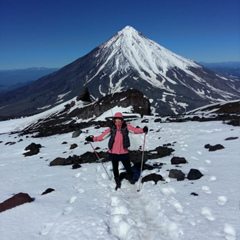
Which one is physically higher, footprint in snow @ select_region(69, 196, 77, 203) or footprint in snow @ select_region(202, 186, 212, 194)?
footprint in snow @ select_region(69, 196, 77, 203)

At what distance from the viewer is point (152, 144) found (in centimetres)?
1808

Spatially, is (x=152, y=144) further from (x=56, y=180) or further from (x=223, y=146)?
(x=56, y=180)

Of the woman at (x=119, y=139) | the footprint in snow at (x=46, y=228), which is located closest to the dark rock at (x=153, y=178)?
the woman at (x=119, y=139)

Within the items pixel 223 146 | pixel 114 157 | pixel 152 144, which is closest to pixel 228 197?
pixel 114 157

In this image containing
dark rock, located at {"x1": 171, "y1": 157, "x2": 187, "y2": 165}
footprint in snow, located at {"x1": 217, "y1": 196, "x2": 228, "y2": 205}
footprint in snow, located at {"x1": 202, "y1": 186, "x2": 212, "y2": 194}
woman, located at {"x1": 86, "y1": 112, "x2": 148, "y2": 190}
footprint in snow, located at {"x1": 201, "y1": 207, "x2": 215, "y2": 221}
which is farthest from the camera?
dark rock, located at {"x1": 171, "y1": 157, "x2": 187, "y2": 165}

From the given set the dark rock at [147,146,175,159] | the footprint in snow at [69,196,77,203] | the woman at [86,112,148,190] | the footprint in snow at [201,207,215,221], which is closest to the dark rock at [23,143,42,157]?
the dark rock at [147,146,175,159]

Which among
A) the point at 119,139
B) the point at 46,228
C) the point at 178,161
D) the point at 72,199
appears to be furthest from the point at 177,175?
the point at 46,228

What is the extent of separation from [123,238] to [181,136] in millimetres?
14027

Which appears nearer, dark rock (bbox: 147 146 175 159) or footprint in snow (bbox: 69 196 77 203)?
footprint in snow (bbox: 69 196 77 203)

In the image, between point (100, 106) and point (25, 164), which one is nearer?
point (25, 164)

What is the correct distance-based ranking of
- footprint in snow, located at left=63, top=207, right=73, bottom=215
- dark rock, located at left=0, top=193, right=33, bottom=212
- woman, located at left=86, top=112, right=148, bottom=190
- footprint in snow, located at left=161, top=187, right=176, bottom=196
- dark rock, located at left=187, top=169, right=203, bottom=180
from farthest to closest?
woman, located at left=86, top=112, right=148, bottom=190
dark rock, located at left=187, top=169, right=203, bottom=180
footprint in snow, located at left=161, top=187, right=176, bottom=196
dark rock, located at left=0, top=193, right=33, bottom=212
footprint in snow, located at left=63, top=207, right=73, bottom=215

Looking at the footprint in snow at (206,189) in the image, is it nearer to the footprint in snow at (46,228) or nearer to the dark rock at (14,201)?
the footprint in snow at (46,228)

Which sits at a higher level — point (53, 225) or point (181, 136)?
point (53, 225)

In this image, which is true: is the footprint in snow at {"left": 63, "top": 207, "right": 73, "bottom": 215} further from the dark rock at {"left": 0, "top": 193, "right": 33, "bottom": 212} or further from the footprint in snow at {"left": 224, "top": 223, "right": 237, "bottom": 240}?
the footprint in snow at {"left": 224, "top": 223, "right": 237, "bottom": 240}
